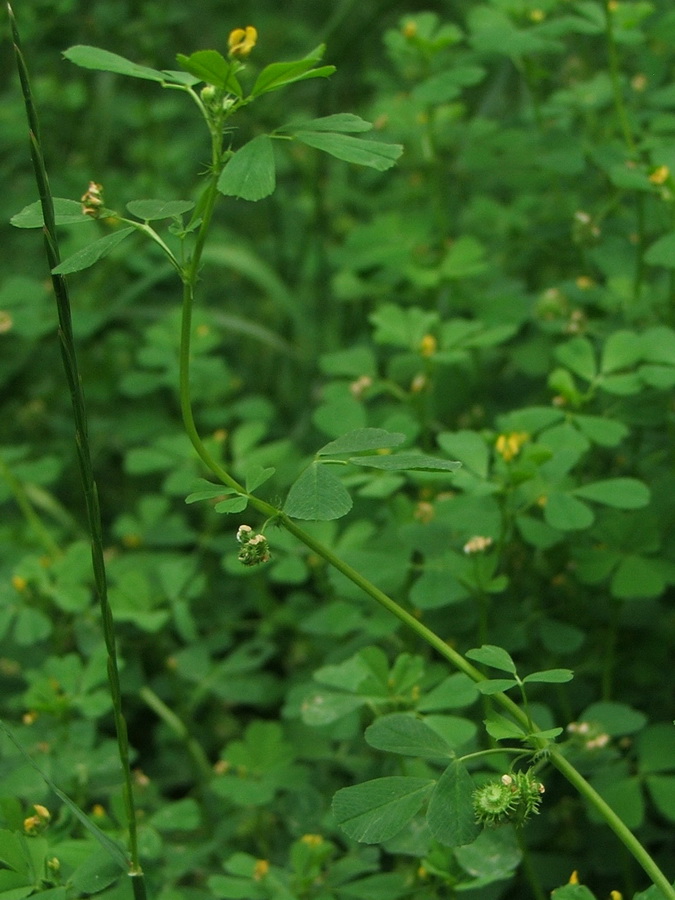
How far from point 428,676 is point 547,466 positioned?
0.36m

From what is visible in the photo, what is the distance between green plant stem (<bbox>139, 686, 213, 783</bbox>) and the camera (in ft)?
6.09

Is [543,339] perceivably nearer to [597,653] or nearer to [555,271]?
[555,271]

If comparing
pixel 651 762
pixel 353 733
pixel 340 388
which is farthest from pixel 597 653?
pixel 340 388

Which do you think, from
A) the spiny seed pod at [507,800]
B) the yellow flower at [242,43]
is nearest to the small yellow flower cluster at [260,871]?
the spiny seed pod at [507,800]

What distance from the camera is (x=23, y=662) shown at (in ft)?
6.82

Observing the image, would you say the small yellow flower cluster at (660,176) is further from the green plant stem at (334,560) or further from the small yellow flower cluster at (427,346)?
the green plant stem at (334,560)

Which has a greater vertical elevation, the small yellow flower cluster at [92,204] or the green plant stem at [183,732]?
the small yellow flower cluster at [92,204]

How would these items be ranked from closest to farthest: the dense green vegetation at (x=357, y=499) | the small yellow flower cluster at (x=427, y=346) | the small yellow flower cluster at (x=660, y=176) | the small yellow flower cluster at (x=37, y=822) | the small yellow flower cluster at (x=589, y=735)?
the dense green vegetation at (x=357, y=499), the small yellow flower cluster at (x=37, y=822), the small yellow flower cluster at (x=589, y=735), the small yellow flower cluster at (x=660, y=176), the small yellow flower cluster at (x=427, y=346)

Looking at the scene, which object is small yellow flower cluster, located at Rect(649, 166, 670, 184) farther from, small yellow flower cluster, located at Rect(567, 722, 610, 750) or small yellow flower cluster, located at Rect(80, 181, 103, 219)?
small yellow flower cluster, located at Rect(80, 181, 103, 219)

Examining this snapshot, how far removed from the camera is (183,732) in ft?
6.11

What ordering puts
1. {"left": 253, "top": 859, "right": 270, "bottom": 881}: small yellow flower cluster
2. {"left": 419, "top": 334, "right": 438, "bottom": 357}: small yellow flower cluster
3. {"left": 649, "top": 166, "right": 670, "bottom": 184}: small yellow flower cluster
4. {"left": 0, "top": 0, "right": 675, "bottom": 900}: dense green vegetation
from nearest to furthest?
{"left": 0, "top": 0, "right": 675, "bottom": 900}: dense green vegetation → {"left": 253, "top": 859, "right": 270, "bottom": 881}: small yellow flower cluster → {"left": 649, "top": 166, "right": 670, "bottom": 184}: small yellow flower cluster → {"left": 419, "top": 334, "right": 438, "bottom": 357}: small yellow flower cluster

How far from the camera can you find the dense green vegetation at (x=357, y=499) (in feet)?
3.80

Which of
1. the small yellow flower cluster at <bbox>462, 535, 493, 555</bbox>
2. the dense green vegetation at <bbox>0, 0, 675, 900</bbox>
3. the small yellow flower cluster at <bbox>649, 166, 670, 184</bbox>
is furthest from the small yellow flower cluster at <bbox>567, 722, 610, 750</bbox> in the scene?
the small yellow flower cluster at <bbox>649, 166, 670, 184</bbox>

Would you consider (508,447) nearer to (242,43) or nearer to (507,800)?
(507,800)
